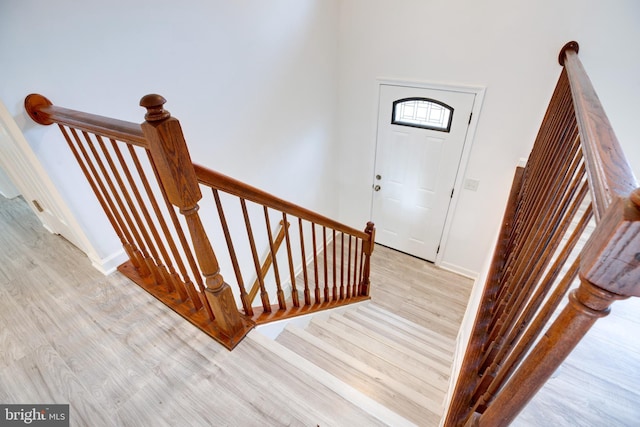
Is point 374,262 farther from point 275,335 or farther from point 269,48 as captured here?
point 269,48

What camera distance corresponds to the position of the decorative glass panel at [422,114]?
3148 millimetres

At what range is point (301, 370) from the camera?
4.19 ft

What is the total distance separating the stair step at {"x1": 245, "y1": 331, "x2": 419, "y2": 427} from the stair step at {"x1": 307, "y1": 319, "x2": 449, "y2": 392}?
0.88m

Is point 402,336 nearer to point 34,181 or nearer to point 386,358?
point 386,358

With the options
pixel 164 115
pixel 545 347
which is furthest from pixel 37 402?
pixel 545 347

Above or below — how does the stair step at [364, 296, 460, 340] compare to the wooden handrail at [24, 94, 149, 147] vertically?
below

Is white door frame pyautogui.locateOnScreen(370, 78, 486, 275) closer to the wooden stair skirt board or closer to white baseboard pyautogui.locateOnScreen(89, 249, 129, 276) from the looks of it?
the wooden stair skirt board

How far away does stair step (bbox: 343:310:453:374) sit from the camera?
235 cm

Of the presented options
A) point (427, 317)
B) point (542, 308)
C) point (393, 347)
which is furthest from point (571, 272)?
point (427, 317)

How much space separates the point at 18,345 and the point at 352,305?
2.29 metres

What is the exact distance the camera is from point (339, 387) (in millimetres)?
1231

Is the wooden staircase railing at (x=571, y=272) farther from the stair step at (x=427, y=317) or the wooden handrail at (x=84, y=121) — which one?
the stair step at (x=427, y=317)

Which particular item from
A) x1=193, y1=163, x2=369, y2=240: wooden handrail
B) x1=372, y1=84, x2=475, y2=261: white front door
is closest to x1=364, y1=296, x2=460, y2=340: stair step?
x1=372, y1=84, x2=475, y2=261: white front door

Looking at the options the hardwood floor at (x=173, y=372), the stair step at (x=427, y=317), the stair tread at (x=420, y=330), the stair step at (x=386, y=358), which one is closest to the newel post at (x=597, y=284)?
the hardwood floor at (x=173, y=372)
